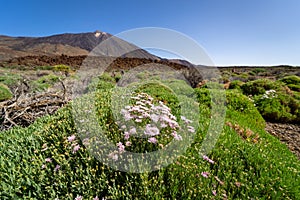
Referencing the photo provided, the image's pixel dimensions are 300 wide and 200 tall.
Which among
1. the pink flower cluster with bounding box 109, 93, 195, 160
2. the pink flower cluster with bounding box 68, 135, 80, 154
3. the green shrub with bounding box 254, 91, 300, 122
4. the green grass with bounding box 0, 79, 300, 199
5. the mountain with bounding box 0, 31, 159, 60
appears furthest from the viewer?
the mountain with bounding box 0, 31, 159, 60

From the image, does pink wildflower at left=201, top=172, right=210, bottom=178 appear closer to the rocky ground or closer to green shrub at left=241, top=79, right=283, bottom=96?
the rocky ground

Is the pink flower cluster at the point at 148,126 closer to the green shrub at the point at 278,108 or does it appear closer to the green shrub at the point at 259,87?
the green shrub at the point at 278,108

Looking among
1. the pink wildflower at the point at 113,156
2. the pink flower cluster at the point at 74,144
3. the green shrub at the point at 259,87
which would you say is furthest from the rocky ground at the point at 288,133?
the pink flower cluster at the point at 74,144

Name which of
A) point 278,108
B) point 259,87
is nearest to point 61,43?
point 259,87

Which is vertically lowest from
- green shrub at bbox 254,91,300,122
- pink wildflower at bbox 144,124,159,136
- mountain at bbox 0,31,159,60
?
green shrub at bbox 254,91,300,122

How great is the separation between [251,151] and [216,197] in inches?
53.5

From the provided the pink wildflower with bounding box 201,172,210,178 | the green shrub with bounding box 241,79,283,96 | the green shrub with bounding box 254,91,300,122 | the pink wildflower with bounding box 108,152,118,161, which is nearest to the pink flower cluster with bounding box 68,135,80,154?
the pink wildflower with bounding box 108,152,118,161

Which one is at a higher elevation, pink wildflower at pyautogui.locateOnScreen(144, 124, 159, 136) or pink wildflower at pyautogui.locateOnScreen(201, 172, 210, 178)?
pink wildflower at pyautogui.locateOnScreen(144, 124, 159, 136)

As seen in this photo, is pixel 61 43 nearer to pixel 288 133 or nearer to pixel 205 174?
pixel 288 133

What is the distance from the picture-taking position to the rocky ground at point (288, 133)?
5.96m

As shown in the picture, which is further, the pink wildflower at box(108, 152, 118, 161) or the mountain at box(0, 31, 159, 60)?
the mountain at box(0, 31, 159, 60)

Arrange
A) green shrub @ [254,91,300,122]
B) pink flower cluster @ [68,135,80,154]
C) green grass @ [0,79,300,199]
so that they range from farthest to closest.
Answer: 1. green shrub @ [254,91,300,122]
2. pink flower cluster @ [68,135,80,154]
3. green grass @ [0,79,300,199]

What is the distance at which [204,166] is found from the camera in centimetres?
255

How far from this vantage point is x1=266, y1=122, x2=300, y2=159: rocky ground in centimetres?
596
